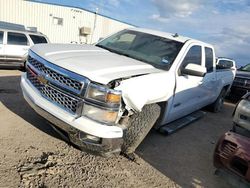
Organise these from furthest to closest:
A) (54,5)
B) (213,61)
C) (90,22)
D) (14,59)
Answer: (90,22) < (54,5) < (14,59) < (213,61)

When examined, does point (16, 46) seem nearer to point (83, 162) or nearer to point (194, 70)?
point (194, 70)

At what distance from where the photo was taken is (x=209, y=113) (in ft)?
27.9

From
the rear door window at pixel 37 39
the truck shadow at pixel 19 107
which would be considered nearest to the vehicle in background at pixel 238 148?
the truck shadow at pixel 19 107

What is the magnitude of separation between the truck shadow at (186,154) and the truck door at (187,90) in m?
0.44

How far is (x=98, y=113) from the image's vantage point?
369 cm

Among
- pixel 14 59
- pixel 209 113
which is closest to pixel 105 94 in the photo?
pixel 209 113

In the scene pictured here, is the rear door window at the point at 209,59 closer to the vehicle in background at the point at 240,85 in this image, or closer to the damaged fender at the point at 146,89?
the damaged fender at the point at 146,89

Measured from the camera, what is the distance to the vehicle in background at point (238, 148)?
129 inches

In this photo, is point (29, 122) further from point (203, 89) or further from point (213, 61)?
point (213, 61)

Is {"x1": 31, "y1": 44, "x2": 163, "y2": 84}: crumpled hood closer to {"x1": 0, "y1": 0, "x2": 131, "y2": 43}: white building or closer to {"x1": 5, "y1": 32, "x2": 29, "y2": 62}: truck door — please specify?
{"x1": 5, "y1": 32, "x2": 29, "y2": 62}: truck door

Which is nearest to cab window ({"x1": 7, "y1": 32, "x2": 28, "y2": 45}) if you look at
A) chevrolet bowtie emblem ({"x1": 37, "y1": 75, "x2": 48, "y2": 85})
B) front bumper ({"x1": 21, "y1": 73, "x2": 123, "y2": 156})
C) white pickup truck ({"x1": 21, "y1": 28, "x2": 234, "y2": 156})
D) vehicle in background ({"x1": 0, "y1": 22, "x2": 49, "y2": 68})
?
vehicle in background ({"x1": 0, "y1": 22, "x2": 49, "y2": 68})

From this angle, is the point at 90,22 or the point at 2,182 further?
the point at 90,22

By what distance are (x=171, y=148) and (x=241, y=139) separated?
1.90 m

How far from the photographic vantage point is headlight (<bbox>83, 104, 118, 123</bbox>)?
3.68m
